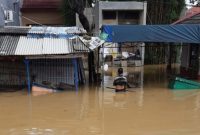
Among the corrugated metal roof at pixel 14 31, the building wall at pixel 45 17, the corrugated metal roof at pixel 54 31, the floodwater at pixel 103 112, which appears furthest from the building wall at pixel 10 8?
the floodwater at pixel 103 112

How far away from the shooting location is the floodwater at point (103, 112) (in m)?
10.9

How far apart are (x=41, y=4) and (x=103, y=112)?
22071mm

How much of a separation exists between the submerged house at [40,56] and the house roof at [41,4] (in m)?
15.3

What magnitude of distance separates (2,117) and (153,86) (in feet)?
28.3

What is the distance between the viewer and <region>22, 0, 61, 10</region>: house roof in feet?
109

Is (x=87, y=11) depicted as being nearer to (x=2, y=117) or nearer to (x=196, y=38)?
(x=196, y=38)

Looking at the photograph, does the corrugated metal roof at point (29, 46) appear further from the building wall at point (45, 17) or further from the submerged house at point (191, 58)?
the building wall at point (45, 17)

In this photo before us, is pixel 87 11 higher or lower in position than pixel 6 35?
higher

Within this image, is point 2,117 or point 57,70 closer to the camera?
point 2,117

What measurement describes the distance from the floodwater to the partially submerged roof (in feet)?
6.07

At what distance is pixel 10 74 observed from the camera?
720 inches

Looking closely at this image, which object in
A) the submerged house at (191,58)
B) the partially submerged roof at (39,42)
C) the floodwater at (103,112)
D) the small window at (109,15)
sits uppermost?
the small window at (109,15)

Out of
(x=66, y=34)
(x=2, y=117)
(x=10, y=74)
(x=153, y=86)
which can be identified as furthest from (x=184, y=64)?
(x=2, y=117)

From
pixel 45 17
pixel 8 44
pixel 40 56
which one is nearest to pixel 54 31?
pixel 40 56
